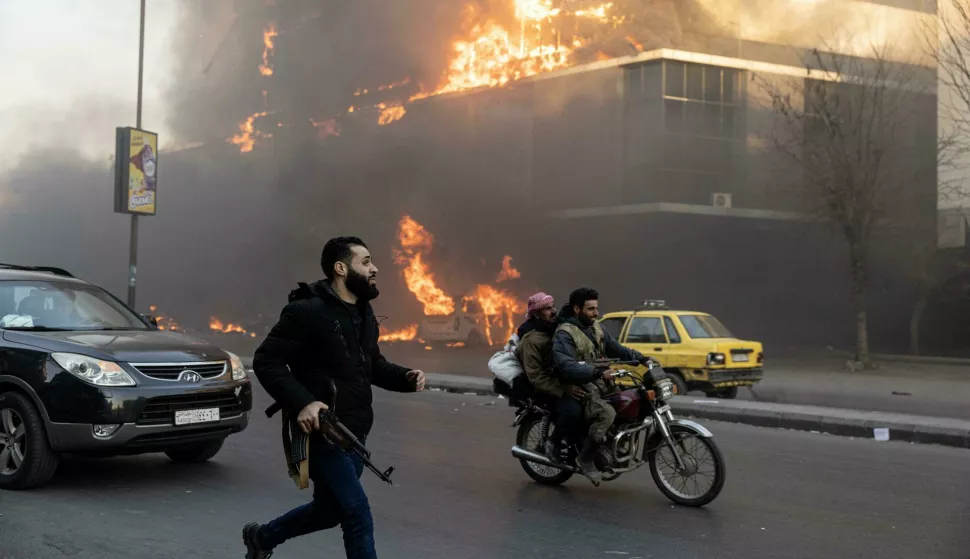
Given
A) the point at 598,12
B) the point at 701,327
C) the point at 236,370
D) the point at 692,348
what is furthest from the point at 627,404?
the point at 598,12

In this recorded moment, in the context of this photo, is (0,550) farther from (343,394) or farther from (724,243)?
(724,243)

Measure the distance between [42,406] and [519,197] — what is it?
2670cm

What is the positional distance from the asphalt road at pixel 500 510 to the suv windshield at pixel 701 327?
464 centimetres

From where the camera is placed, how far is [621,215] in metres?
29.0

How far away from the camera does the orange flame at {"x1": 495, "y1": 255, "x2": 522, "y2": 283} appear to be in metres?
31.9

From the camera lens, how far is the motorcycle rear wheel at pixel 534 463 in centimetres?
686

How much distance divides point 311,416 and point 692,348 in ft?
34.0

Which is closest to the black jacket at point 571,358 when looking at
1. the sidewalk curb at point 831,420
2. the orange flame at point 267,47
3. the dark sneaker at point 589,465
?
the dark sneaker at point 589,465

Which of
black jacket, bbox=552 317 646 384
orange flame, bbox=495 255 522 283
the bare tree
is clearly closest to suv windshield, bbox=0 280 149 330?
black jacket, bbox=552 317 646 384

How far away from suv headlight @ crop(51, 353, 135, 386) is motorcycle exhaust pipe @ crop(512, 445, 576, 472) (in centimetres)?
286

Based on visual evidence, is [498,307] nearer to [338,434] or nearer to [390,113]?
[390,113]

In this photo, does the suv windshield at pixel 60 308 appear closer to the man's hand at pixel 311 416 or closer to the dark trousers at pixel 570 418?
the dark trousers at pixel 570 418

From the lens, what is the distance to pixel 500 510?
6031mm

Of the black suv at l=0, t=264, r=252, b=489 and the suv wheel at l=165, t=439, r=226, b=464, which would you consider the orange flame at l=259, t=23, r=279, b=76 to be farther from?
the black suv at l=0, t=264, r=252, b=489
